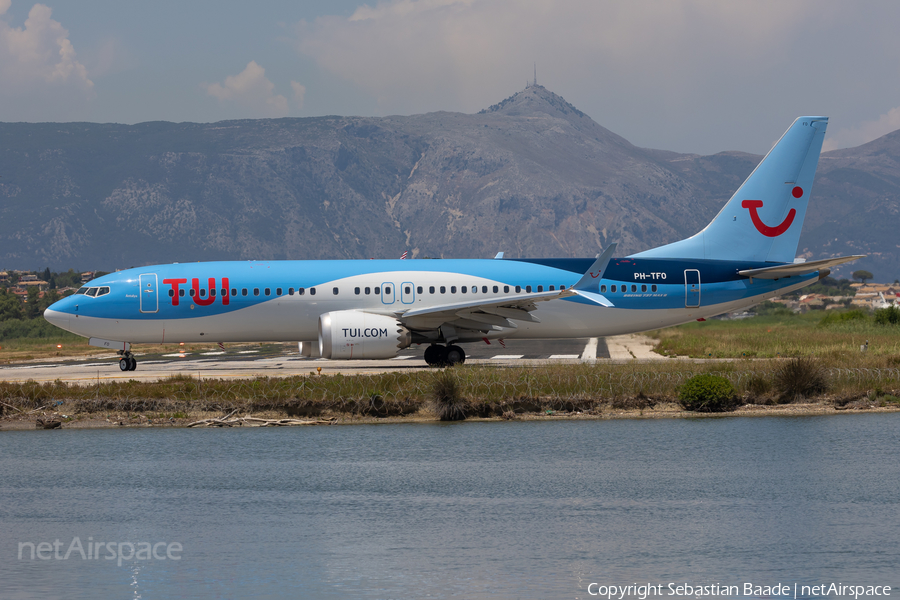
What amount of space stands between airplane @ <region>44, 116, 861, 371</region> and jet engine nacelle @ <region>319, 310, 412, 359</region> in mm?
544

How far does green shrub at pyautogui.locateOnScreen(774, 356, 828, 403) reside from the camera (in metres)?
29.9

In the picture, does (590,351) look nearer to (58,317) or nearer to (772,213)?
(772,213)

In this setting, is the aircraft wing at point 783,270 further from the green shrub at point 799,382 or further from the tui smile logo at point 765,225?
the green shrub at point 799,382

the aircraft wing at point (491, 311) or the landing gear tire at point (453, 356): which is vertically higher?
the aircraft wing at point (491, 311)

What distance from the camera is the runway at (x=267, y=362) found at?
37.7 m

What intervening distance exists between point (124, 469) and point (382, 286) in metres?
16.2

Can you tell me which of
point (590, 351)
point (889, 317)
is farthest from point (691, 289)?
point (889, 317)

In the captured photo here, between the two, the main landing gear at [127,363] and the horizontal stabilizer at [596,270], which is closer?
the horizontal stabilizer at [596,270]

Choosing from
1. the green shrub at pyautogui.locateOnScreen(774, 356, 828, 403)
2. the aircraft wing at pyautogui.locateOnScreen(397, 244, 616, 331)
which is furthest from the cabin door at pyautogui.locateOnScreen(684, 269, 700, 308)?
the green shrub at pyautogui.locateOnScreen(774, 356, 828, 403)

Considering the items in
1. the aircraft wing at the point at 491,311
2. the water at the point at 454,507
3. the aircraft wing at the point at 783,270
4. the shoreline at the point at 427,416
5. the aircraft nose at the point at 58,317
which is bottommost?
the water at the point at 454,507

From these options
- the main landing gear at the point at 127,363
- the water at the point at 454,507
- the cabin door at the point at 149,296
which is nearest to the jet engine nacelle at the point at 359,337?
the cabin door at the point at 149,296

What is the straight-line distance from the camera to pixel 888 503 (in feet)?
62.4

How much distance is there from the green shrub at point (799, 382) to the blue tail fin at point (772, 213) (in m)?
10.9

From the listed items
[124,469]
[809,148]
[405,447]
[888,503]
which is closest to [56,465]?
[124,469]
